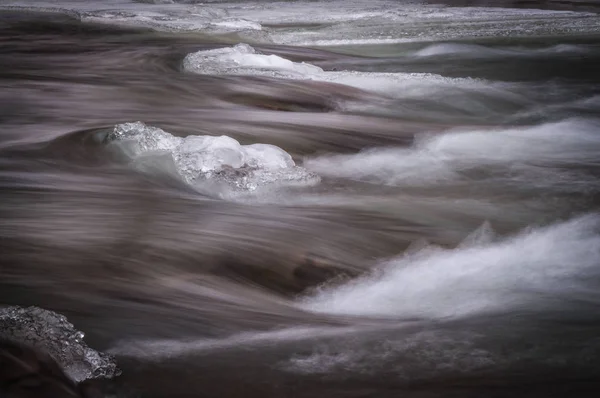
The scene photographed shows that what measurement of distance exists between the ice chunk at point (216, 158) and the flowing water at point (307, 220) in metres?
0.01

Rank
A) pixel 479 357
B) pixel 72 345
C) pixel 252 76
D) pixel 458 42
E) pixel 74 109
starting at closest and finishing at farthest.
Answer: pixel 72 345
pixel 479 357
pixel 74 109
pixel 252 76
pixel 458 42

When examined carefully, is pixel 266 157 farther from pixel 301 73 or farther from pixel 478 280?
pixel 301 73

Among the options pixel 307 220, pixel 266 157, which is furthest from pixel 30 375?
pixel 266 157

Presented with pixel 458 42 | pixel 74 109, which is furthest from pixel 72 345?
pixel 458 42

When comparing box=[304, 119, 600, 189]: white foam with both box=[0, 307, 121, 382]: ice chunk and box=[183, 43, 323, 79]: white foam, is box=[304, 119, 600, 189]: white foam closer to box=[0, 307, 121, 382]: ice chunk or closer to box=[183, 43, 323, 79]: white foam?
box=[183, 43, 323, 79]: white foam

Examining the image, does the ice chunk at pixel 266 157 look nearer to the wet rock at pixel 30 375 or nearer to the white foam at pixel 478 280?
the white foam at pixel 478 280

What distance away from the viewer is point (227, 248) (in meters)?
2.55

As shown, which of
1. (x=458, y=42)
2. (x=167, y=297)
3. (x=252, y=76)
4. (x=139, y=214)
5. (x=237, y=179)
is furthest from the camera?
(x=458, y=42)

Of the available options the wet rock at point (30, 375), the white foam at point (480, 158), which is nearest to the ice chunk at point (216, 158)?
the white foam at point (480, 158)

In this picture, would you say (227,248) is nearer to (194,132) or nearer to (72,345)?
(72,345)

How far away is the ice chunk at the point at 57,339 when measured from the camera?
5.22 feet

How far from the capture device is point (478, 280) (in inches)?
99.3

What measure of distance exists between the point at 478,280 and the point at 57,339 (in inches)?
52.8

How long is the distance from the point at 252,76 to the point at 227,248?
328 cm
